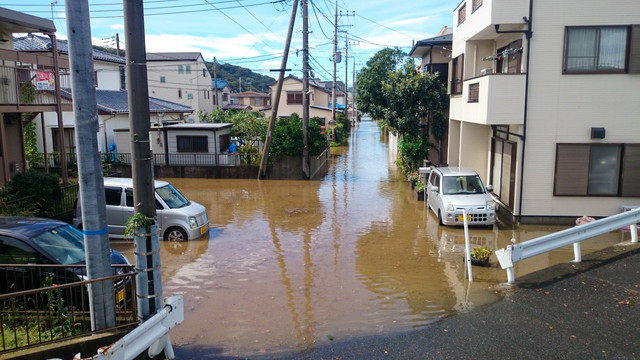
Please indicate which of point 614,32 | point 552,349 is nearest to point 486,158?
point 614,32

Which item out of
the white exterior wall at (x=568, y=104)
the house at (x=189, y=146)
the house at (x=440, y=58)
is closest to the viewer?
the white exterior wall at (x=568, y=104)

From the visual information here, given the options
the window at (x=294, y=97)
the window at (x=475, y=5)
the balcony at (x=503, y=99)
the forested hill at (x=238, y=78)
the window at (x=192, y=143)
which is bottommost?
the window at (x=192, y=143)

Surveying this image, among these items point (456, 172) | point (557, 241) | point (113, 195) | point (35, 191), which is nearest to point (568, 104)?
point (456, 172)

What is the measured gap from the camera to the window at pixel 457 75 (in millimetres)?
19391

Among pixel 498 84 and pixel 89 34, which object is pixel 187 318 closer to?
pixel 89 34

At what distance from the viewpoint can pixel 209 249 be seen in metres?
12.3

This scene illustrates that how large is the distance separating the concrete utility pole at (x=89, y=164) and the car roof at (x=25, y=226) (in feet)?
9.43

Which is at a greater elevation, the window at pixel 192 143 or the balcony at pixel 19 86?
the balcony at pixel 19 86

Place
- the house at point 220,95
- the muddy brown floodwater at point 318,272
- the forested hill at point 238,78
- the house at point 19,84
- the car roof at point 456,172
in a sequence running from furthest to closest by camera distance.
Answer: the forested hill at point 238,78 < the house at point 220,95 < the car roof at point 456,172 < the house at point 19,84 < the muddy brown floodwater at point 318,272

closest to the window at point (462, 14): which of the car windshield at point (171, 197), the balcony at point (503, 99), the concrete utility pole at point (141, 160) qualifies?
the balcony at point (503, 99)

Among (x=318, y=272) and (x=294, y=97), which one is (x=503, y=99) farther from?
(x=294, y=97)

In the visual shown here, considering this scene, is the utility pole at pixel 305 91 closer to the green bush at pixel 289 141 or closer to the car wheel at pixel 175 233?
the green bush at pixel 289 141

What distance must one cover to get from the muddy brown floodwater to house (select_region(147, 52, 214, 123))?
122 ft

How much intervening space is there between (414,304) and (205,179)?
1877 centimetres
